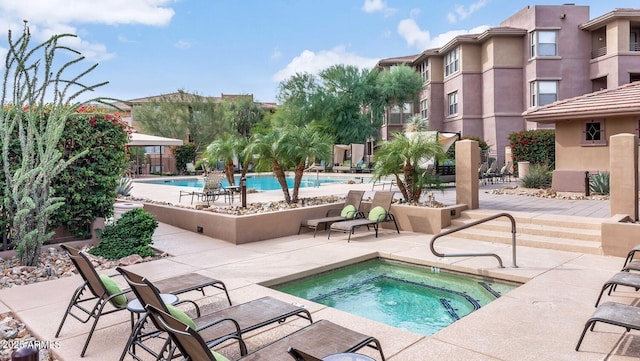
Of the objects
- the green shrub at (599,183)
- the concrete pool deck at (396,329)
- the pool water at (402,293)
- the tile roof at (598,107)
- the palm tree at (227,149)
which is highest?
the tile roof at (598,107)

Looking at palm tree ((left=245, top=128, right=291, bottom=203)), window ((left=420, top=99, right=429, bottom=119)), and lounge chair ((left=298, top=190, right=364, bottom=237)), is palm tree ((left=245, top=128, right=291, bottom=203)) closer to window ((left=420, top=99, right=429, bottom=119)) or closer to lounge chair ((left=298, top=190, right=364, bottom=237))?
lounge chair ((left=298, top=190, right=364, bottom=237))

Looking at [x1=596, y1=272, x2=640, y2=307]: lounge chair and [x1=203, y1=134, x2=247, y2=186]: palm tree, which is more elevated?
[x1=203, y1=134, x2=247, y2=186]: palm tree

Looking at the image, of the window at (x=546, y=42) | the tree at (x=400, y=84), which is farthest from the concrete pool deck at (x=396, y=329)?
the tree at (x=400, y=84)

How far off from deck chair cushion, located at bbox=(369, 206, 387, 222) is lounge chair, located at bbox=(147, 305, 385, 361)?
6348mm

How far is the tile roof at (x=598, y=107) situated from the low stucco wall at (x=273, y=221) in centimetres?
711

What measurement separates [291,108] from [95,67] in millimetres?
29885

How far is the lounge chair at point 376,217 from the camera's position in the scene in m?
9.88

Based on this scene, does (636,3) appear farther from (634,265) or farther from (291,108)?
(634,265)

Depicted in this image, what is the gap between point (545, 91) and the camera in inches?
1126

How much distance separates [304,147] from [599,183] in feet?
32.3

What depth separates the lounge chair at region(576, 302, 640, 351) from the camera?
147 inches

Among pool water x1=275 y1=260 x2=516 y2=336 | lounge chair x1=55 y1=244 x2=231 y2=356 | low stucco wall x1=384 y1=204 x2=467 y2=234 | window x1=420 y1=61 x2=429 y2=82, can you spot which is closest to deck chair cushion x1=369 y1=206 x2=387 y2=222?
low stucco wall x1=384 y1=204 x2=467 y2=234

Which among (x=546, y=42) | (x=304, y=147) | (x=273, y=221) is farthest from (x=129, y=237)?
(x=546, y=42)

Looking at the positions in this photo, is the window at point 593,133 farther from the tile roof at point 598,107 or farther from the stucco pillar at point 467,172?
the stucco pillar at point 467,172
